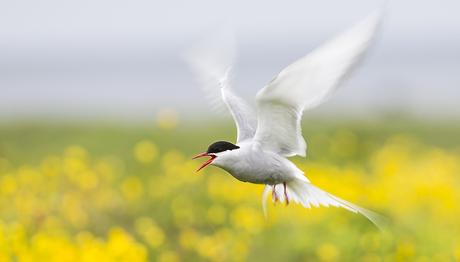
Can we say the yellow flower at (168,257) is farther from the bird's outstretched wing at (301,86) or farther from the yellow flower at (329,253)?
the bird's outstretched wing at (301,86)

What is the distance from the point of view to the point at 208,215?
17.9 feet

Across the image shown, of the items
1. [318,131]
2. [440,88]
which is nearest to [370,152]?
[318,131]

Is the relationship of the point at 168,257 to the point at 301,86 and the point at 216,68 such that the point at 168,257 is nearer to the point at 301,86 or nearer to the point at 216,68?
the point at 216,68

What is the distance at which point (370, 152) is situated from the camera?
7.56 m

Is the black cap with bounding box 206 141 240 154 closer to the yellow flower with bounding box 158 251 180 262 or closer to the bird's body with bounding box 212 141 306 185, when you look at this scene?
the bird's body with bounding box 212 141 306 185

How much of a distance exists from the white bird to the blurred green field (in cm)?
56

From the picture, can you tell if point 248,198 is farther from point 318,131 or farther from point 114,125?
point 114,125

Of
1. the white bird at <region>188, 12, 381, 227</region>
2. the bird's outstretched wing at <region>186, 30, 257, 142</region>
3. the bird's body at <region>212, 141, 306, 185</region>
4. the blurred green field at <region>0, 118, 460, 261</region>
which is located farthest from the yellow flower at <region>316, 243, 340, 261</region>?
the bird's body at <region>212, 141, 306, 185</region>

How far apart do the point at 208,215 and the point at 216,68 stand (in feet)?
4.40

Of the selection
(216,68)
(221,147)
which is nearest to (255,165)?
(221,147)

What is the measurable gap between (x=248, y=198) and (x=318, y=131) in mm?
3391

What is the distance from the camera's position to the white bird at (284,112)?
3172mm

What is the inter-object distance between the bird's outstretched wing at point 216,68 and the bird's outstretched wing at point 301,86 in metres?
0.44

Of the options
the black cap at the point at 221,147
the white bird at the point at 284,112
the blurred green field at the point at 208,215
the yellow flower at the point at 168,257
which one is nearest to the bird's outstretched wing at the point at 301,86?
the white bird at the point at 284,112
